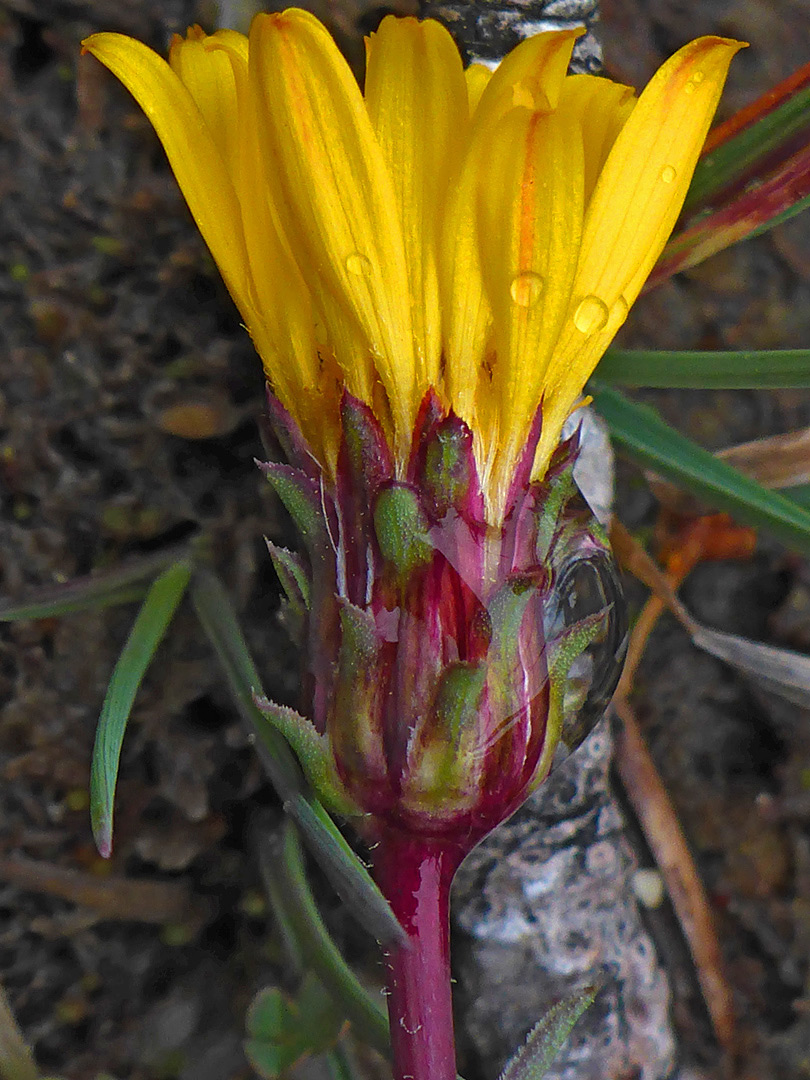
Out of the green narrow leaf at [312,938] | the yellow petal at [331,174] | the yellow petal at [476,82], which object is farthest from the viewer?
the green narrow leaf at [312,938]

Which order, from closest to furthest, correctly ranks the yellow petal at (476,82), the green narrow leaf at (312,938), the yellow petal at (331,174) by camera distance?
the yellow petal at (331,174), the yellow petal at (476,82), the green narrow leaf at (312,938)

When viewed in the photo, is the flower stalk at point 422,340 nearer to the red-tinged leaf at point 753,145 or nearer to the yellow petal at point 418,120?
the yellow petal at point 418,120

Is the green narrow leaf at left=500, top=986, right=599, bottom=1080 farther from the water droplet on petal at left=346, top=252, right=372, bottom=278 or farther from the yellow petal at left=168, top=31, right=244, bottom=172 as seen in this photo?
the yellow petal at left=168, top=31, right=244, bottom=172

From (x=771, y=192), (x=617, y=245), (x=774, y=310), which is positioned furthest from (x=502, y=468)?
(x=774, y=310)

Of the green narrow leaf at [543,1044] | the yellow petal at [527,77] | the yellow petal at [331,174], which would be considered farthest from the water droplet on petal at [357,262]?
the green narrow leaf at [543,1044]

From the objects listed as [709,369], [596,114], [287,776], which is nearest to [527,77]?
[596,114]
